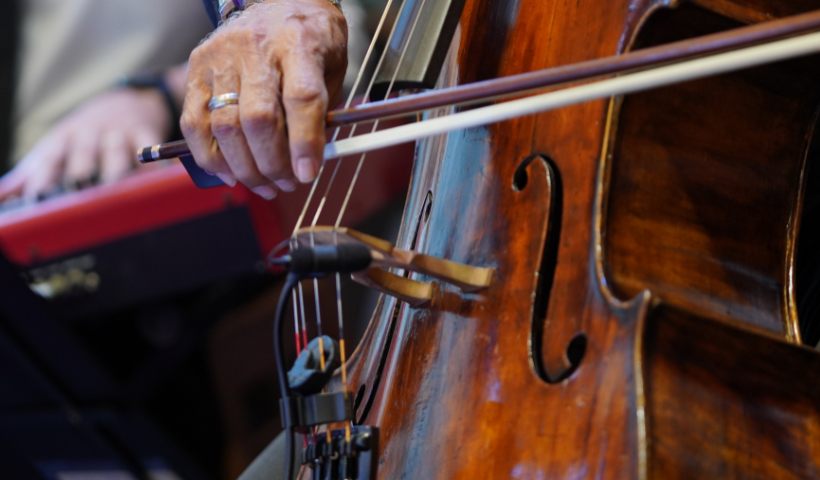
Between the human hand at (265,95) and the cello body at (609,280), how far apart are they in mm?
145

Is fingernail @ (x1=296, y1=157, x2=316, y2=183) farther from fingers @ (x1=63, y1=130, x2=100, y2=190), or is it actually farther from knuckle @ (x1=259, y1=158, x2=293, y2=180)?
fingers @ (x1=63, y1=130, x2=100, y2=190)

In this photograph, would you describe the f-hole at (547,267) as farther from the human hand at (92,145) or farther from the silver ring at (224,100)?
the human hand at (92,145)

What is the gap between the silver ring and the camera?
59cm

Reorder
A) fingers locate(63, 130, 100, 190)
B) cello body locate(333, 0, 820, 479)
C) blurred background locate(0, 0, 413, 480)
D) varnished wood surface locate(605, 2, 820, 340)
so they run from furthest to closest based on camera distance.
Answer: fingers locate(63, 130, 100, 190) → blurred background locate(0, 0, 413, 480) → varnished wood surface locate(605, 2, 820, 340) → cello body locate(333, 0, 820, 479)

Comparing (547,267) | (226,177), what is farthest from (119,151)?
(547,267)

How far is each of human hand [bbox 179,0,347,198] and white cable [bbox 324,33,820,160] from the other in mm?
37

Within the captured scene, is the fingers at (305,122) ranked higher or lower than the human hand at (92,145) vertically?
higher

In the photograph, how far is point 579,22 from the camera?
0.63 metres

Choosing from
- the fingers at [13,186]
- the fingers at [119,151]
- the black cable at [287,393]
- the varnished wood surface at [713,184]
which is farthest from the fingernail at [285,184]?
the fingers at [13,186]

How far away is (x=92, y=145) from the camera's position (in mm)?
1528

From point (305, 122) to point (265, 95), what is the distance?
5 cm

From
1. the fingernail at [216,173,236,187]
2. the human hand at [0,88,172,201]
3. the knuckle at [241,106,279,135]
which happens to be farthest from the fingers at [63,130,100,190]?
the knuckle at [241,106,279,135]

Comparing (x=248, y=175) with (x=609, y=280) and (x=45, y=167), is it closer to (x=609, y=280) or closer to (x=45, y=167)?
(x=609, y=280)

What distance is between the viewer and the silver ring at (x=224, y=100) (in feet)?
1.94
